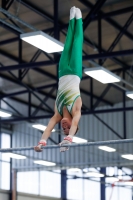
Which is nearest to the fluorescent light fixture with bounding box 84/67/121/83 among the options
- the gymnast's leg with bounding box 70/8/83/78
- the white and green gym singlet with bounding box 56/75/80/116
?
the gymnast's leg with bounding box 70/8/83/78

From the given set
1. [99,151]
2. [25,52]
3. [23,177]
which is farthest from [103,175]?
[25,52]

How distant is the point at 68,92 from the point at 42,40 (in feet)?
13.9

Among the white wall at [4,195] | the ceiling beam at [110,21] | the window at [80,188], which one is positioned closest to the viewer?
the ceiling beam at [110,21]

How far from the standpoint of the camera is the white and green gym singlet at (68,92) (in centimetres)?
809

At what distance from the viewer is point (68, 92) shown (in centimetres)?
812

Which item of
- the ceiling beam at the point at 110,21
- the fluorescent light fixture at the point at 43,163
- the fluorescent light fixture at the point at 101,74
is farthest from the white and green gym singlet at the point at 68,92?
the fluorescent light fixture at the point at 43,163

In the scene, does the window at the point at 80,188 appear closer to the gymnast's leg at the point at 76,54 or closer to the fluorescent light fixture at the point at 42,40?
the fluorescent light fixture at the point at 42,40

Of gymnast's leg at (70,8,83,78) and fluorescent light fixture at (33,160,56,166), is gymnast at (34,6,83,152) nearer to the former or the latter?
gymnast's leg at (70,8,83,78)

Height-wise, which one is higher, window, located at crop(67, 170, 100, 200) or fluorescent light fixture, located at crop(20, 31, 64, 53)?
fluorescent light fixture, located at crop(20, 31, 64, 53)

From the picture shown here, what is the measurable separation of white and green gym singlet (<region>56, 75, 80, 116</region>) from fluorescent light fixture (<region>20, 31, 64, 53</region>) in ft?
12.7

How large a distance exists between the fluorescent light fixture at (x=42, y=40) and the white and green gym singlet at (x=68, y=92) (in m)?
3.86

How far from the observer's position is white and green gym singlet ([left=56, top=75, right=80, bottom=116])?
8.09 m

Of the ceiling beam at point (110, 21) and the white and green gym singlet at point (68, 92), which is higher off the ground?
the ceiling beam at point (110, 21)

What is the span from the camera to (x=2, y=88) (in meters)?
22.9
